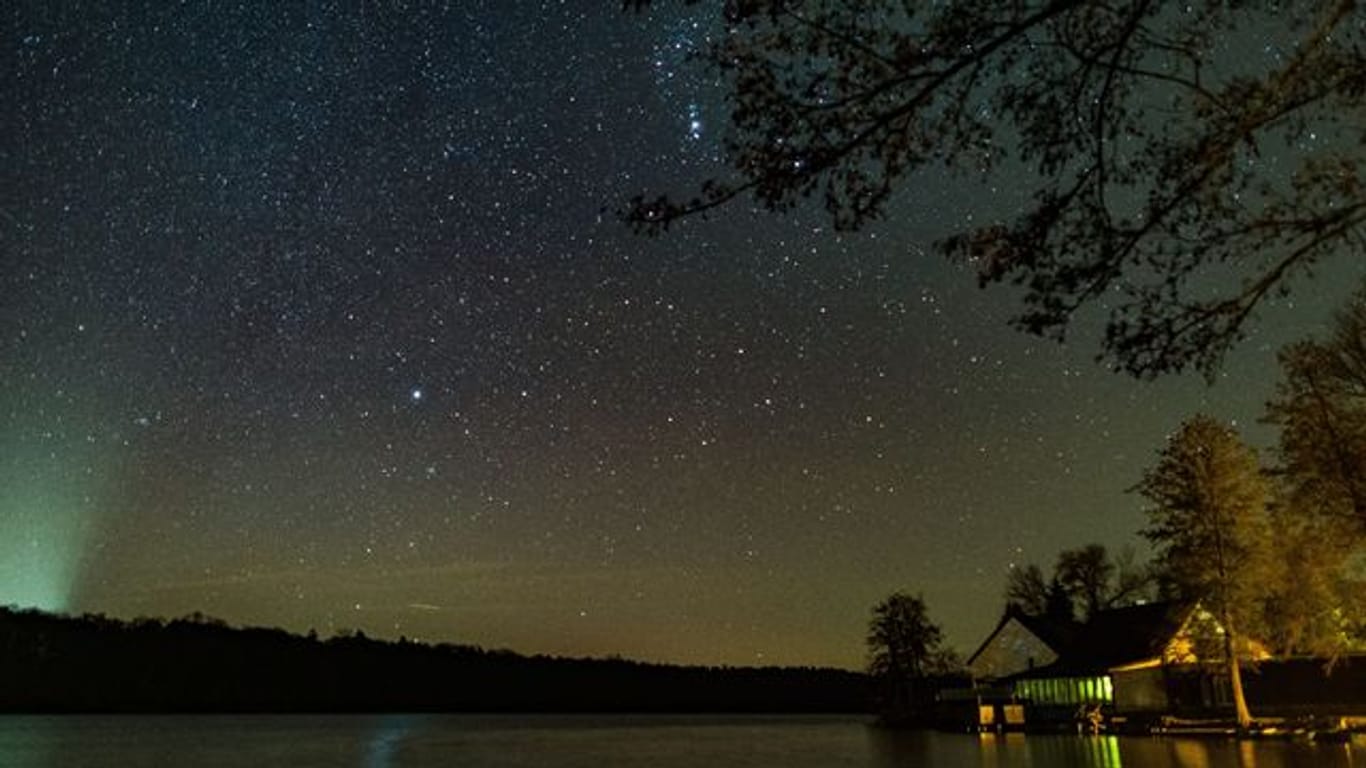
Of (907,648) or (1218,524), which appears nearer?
(1218,524)

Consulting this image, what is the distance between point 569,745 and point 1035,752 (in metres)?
49.5

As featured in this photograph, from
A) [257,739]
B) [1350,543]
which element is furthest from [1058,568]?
[257,739]

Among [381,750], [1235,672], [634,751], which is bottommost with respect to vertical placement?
[381,750]

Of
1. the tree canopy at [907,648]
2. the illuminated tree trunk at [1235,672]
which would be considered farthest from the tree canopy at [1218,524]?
the tree canopy at [907,648]

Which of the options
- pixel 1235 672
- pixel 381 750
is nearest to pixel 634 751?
pixel 381 750

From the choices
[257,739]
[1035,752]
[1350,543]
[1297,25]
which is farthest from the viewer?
[257,739]

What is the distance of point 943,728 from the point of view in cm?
7662

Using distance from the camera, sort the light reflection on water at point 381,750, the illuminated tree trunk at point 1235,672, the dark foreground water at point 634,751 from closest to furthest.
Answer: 1. the dark foreground water at point 634,751
2. the illuminated tree trunk at point 1235,672
3. the light reflection on water at point 381,750

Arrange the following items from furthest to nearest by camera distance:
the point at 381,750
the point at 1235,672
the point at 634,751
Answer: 1. the point at 381,750
2. the point at 634,751
3. the point at 1235,672

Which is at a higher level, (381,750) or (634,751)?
(634,751)

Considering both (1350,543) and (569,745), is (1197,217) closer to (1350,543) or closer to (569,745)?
(1350,543)

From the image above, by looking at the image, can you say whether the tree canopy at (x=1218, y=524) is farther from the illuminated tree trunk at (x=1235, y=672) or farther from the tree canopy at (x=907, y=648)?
the tree canopy at (x=907, y=648)

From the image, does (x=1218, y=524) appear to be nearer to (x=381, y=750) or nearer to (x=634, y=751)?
(x=634, y=751)

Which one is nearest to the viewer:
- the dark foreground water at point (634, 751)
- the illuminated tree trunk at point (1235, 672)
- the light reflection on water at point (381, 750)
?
the dark foreground water at point (634, 751)
